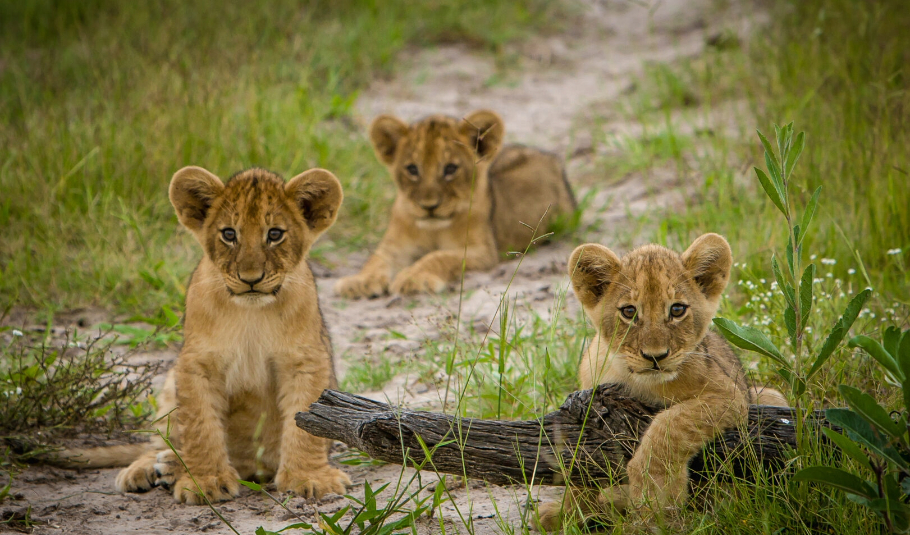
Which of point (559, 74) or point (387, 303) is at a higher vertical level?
point (559, 74)

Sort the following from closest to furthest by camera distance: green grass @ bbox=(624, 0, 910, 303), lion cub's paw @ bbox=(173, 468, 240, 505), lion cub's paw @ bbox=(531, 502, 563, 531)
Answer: lion cub's paw @ bbox=(531, 502, 563, 531) < lion cub's paw @ bbox=(173, 468, 240, 505) < green grass @ bbox=(624, 0, 910, 303)

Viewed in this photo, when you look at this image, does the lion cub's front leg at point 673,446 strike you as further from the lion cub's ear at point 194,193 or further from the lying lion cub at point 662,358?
the lion cub's ear at point 194,193

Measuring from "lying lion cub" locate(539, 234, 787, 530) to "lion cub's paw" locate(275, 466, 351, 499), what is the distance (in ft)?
2.86

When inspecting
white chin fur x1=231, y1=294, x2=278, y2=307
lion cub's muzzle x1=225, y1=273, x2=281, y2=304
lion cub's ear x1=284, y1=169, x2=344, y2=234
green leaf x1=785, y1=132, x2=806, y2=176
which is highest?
green leaf x1=785, y1=132, x2=806, y2=176

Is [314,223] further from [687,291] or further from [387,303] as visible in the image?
[387,303]

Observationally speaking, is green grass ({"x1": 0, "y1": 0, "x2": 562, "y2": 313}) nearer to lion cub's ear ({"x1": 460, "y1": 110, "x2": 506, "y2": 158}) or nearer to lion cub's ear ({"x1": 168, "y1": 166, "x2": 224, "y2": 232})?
lion cub's ear ({"x1": 460, "y1": 110, "x2": 506, "y2": 158})

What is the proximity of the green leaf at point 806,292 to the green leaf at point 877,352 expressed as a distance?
0.31 m

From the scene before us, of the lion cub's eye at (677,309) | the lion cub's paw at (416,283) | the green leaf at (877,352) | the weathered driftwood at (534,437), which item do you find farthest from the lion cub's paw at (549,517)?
the lion cub's paw at (416,283)

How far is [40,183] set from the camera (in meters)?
6.26

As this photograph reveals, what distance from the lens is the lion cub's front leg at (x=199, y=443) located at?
3.57 meters

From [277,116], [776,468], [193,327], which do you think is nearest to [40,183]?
[277,116]

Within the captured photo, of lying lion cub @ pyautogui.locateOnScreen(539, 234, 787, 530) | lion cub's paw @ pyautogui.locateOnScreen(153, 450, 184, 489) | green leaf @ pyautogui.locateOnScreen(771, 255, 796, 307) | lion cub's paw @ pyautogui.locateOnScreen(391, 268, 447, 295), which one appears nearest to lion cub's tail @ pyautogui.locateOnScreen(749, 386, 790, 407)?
lying lion cub @ pyautogui.locateOnScreen(539, 234, 787, 530)

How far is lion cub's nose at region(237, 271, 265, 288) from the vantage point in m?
3.61

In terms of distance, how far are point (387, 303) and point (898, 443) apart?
13.3 ft
